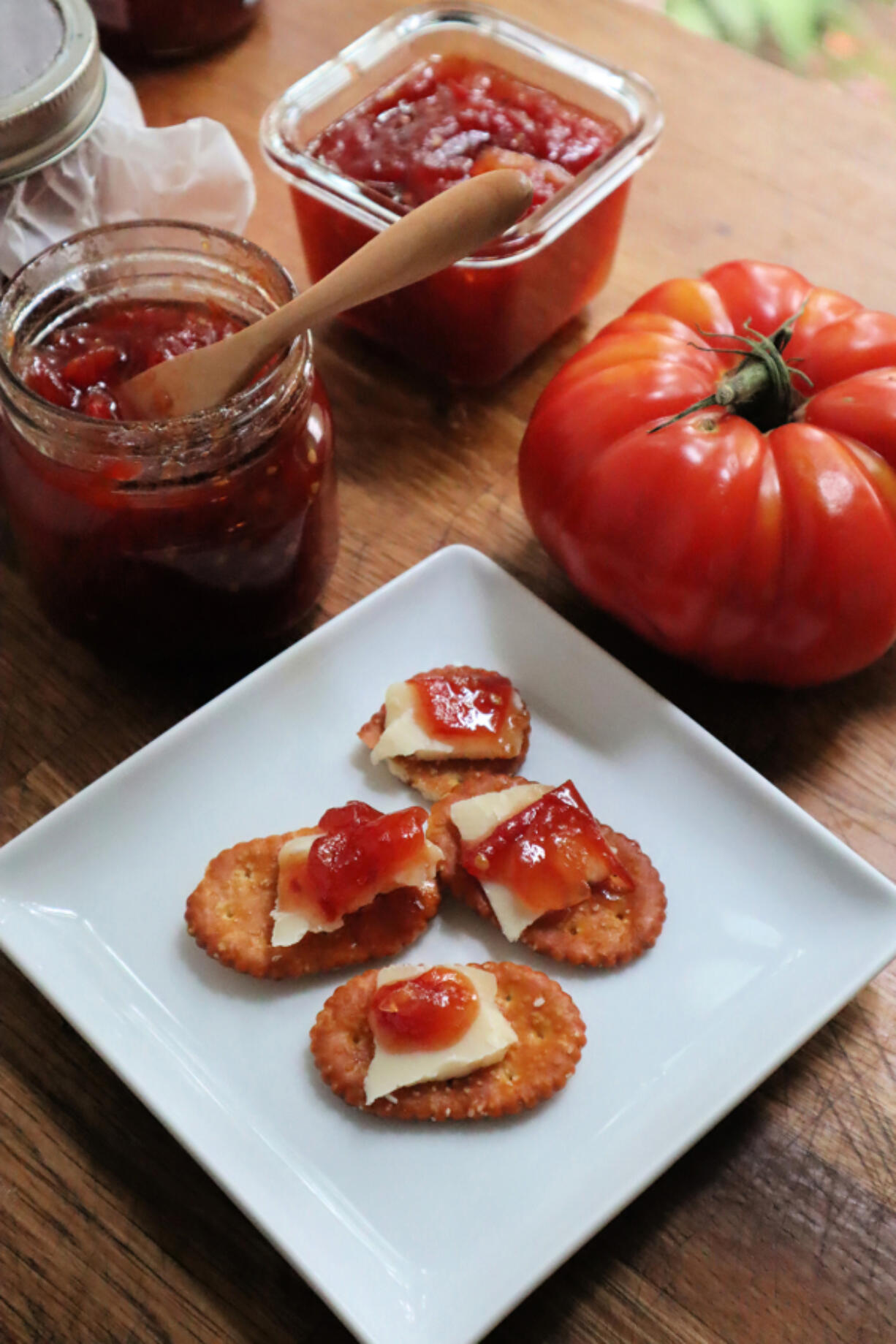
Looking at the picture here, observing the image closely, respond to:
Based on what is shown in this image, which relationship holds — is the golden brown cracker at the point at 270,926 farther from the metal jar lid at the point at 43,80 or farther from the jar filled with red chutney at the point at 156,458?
the metal jar lid at the point at 43,80

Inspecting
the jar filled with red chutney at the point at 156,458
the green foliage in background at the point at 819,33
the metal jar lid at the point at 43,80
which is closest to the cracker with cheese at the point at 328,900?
the jar filled with red chutney at the point at 156,458

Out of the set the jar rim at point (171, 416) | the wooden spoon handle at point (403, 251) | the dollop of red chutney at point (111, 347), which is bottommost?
the dollop of red chutney at point (111, 347)

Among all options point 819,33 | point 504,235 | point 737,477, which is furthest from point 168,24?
point 819,33

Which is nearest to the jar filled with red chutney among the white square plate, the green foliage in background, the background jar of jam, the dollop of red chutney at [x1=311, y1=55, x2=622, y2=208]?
the white square plate

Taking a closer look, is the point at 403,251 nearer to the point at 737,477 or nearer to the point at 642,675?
the point at 737,477

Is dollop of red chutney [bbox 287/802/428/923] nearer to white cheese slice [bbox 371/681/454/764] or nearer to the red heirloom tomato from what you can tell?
white cheese slice [bbox 371/681/454/764]

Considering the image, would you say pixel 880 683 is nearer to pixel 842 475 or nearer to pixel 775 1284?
pixel 842 475

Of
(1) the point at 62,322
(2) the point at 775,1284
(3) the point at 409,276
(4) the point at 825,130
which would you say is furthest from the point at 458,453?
(2) the point at 775,1284
